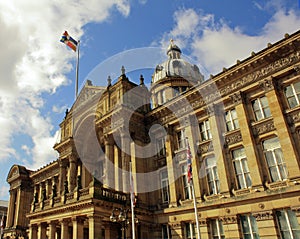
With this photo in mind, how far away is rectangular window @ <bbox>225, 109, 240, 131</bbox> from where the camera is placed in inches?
858

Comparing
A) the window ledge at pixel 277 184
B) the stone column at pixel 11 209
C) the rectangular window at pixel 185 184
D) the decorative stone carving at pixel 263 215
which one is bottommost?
the decorative stone carving at pixel 263 215

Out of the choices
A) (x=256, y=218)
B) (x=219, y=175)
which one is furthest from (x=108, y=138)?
(x=256, y=218)

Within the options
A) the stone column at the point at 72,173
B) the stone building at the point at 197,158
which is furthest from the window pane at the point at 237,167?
the stone column at the point at 72,173

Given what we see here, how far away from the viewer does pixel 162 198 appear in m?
24.4

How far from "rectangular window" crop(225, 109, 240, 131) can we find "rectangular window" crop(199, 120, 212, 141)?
172cm

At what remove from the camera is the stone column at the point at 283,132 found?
57.4ft

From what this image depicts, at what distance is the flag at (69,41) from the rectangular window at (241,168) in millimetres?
21520

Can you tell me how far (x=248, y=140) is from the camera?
2003 centimetres

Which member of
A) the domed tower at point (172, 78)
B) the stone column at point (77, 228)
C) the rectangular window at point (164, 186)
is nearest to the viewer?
the stone column at point (77, 228)

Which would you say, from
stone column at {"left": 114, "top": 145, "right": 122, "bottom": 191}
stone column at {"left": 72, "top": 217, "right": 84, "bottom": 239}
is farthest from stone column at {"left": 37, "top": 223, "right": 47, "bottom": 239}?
stone column at {"left": 114, "top": 145, "right": 122, "bottom": 191}

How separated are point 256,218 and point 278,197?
6.69 feet

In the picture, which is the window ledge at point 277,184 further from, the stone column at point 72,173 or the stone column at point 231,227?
the stone column at point 72,173

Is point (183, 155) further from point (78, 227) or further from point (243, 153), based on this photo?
point (78, 227)

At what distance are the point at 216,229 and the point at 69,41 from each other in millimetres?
24812
